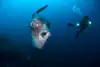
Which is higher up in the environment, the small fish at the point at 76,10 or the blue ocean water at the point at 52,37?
the small fish at the point at 76,10

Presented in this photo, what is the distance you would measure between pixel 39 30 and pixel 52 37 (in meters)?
0.22

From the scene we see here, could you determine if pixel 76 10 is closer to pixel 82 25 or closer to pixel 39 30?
pixel 82 25

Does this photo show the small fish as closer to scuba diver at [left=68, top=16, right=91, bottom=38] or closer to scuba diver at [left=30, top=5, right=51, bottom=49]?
scuba diver at [left=68, top=16, right=91, bottom=38]

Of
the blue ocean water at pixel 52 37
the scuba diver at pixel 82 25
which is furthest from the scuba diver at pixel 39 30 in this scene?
the scuba diver at pixel 82 25

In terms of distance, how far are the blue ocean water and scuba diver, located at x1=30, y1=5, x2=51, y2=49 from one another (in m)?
0.05

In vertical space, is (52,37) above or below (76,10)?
below

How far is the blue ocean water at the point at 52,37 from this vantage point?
297cm

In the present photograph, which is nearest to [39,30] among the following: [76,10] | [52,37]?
[52,37]

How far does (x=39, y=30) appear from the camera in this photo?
9.90 ft

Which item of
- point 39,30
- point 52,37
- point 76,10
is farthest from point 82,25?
point 39,30

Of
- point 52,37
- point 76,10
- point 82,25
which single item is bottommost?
point 52,37

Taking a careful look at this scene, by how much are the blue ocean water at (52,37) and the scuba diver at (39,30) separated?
5cm

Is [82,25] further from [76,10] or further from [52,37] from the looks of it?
[52,37]

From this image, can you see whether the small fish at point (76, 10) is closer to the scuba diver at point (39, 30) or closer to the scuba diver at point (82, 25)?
the scuba diver at point (82, 25)
